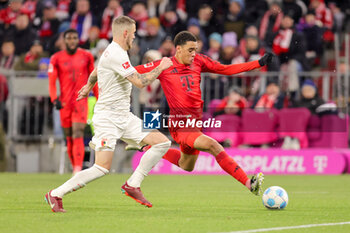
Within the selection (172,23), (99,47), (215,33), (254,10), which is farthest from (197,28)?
(99,47)

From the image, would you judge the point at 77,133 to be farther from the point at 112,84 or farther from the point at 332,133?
the point at 332,133

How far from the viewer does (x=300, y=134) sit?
16734 mm

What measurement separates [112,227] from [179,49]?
3.52 meters

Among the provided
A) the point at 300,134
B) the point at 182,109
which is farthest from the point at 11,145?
the point at 182,109

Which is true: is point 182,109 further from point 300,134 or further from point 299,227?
point 300,134

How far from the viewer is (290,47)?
17891 mm

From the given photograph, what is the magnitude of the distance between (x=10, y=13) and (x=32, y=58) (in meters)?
3.30

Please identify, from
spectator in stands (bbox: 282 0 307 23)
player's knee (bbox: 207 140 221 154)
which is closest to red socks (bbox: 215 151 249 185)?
player's knee (bbox: 207 140 221 154)

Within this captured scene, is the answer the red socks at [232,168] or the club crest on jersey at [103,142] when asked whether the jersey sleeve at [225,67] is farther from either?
the club crest on jersey at [103,142]

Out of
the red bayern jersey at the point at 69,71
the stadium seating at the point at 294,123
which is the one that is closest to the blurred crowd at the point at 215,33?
the stadium seating at the point at 294,123

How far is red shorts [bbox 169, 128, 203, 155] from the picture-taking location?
952 cm

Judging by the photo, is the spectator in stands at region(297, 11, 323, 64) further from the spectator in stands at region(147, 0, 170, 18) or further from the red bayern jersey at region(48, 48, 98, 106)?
the red bayern jersey at region(48, 48, 98, 106)

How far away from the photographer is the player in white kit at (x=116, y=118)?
8.24 meters

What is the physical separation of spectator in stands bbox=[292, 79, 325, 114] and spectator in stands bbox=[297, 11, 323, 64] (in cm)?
186
